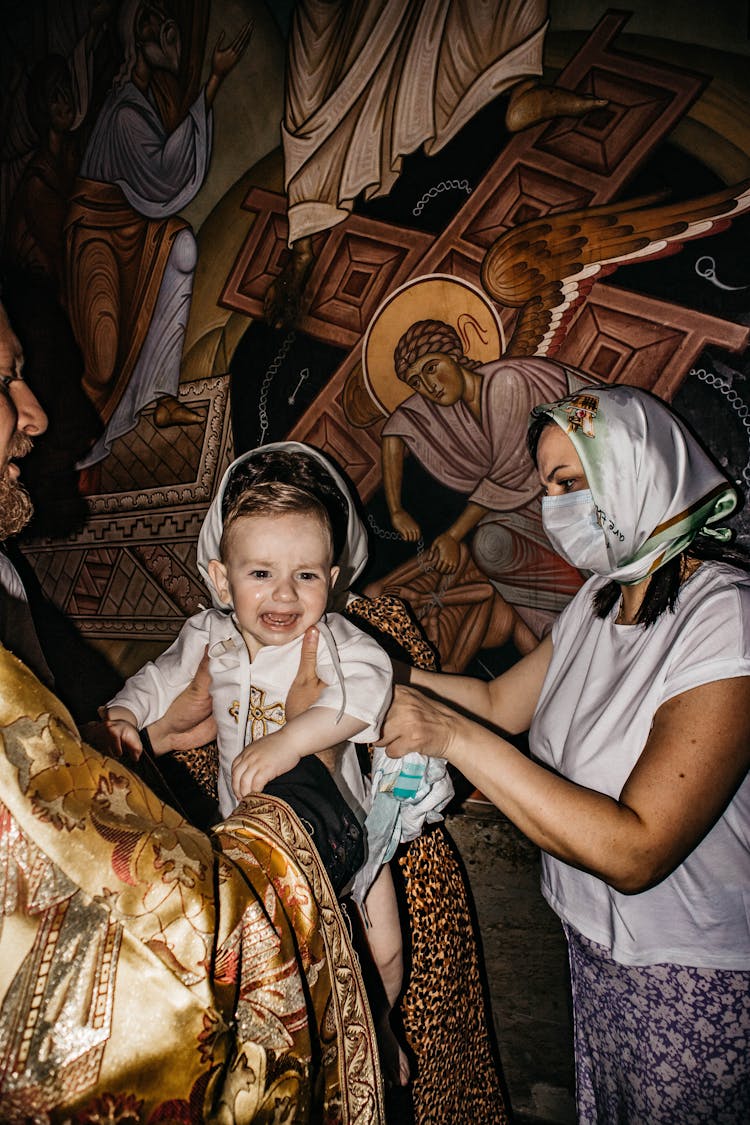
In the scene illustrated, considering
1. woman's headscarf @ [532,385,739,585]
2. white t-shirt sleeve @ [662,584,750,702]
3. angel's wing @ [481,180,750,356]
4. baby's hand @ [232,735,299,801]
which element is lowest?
baby's hand @ [232,735,299,801]

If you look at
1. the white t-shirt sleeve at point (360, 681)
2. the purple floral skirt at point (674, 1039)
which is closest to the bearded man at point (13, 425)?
the white t-shirt sleeve at point (360, 681)

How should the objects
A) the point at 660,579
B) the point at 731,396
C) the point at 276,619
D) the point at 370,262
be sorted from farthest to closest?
the point at 370,262
the point at 731,396
the point at 276,619
the point at 660,579

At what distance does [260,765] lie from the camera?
1471mm

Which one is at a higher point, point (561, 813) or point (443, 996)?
point (561, 813)

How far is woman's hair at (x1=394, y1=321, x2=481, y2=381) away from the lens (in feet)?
8.29

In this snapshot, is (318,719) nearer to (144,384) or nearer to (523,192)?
(523,192)

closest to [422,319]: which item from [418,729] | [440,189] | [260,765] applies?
[440,189]

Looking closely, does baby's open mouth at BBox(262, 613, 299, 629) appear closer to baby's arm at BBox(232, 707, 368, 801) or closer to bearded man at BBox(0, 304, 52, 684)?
baby's arm at BBox(232, 707, 368, 801)

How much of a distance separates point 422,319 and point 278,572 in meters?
1.45

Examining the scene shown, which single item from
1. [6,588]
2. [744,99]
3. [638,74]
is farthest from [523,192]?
[6,588]

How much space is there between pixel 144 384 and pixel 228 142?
50.3 inches

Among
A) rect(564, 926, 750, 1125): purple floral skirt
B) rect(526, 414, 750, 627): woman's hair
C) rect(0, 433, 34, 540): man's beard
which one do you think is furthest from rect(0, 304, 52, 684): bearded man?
rect(564, 926, 750, 1125): purple floral skirt

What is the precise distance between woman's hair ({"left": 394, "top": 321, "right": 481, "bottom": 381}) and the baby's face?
3.88 feet

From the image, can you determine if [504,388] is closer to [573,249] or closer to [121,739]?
[573,249]
